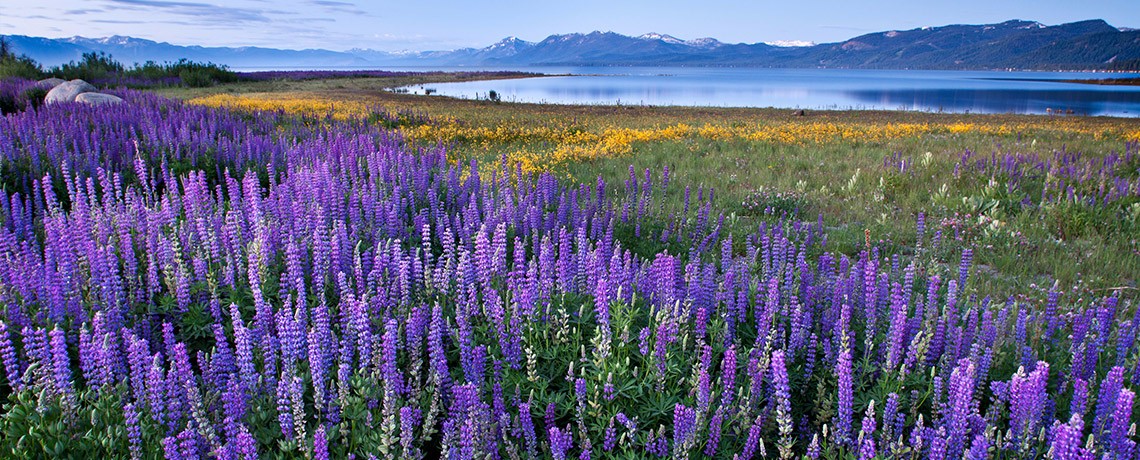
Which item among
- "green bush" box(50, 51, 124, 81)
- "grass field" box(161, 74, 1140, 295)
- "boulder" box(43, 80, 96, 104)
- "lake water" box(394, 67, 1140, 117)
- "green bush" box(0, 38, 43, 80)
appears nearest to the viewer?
"grass field" box(161, 74, 1140, 295)

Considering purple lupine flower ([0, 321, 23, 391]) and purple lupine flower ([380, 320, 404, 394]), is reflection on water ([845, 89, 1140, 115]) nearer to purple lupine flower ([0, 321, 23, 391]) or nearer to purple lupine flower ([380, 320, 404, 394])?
purple lupine flower ([380, 320, 404, 394])

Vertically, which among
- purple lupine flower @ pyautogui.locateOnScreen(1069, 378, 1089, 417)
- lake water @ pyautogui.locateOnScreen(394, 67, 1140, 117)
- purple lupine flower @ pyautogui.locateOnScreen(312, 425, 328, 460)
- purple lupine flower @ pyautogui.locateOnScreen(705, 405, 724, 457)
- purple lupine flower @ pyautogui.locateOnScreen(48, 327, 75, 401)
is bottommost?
purple lupine flower @ pyautogui.locateOnScreen(705, 405, 724, 457)

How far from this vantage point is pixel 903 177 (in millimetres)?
11141

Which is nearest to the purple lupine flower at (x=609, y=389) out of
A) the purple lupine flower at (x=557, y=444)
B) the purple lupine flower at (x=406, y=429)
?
the purple lupine flower at (x=557, y=444)

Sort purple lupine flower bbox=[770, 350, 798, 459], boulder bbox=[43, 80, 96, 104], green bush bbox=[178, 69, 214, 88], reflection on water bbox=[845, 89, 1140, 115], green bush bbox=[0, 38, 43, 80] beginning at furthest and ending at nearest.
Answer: reflection on water bbox=[845, 89, 1140, 115] → green bush bbox=[178, 69, 214, 88] → green bush bbox=[0, 38, 43, 80] → boulder bbox=[43, 80, 96, 104] → purple lupine flower bbox=[770, 350, 798, 459]

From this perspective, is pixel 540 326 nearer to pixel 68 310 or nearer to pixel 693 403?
pixel 693 403

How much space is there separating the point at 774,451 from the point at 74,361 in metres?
4.02

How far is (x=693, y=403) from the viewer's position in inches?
129

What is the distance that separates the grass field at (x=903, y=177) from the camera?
739cm

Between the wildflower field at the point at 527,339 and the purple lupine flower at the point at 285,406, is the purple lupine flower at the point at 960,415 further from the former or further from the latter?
the purple lupine flower at the point at 285,406

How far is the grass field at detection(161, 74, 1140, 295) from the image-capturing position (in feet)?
24.2

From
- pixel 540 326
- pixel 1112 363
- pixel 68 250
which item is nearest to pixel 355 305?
pixel 540 326

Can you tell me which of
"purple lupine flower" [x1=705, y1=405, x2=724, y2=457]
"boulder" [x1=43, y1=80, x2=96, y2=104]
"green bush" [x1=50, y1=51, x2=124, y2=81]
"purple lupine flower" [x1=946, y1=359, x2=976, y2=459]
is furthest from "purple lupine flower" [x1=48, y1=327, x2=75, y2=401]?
"green bush" [x1=50, y1=51, x2=124, y2=81]

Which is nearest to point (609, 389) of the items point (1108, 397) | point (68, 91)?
point (1108, 397)
